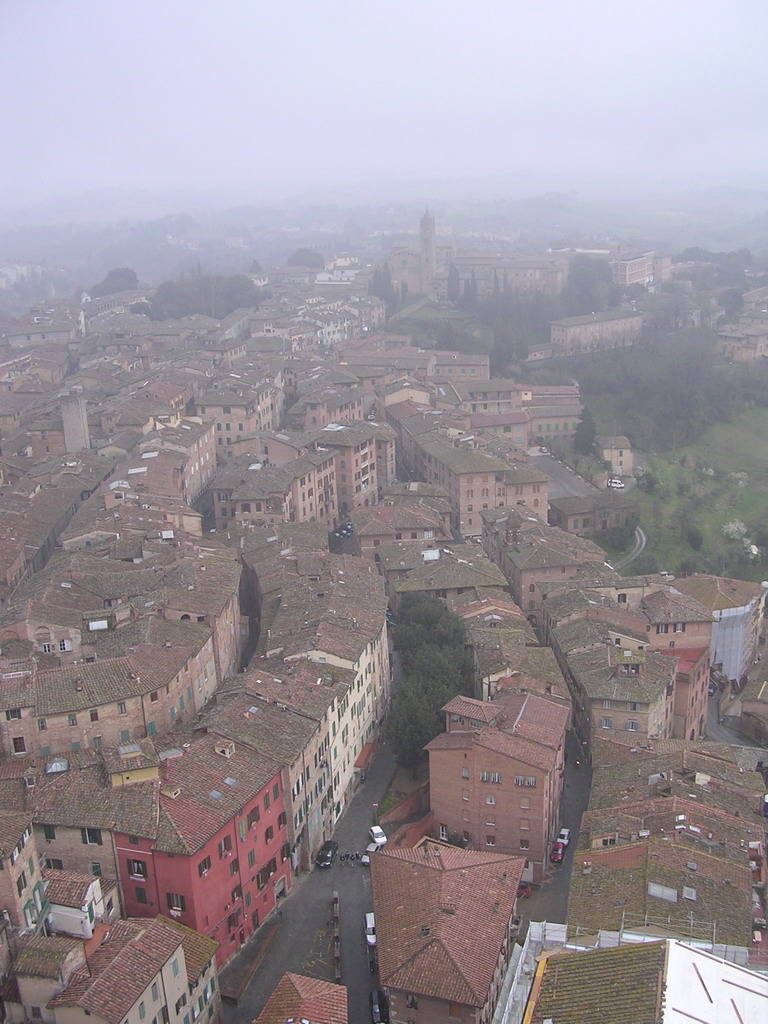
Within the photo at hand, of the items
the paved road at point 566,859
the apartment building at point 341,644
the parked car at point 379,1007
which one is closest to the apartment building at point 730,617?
the paved road at point 566,859

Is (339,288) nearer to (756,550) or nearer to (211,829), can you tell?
(756,550)

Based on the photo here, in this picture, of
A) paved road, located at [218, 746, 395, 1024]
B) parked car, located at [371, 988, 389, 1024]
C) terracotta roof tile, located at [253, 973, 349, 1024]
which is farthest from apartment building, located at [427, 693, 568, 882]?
terracotta roof tile, located at [253, 973, 349, 1024]

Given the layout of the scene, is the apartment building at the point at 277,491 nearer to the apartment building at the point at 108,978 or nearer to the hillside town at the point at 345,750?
the hillside town at the point at 345,750

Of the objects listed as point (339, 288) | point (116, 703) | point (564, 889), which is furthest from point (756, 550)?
point (339, 288)

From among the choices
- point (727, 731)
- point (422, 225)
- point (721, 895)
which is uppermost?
point (422, 225)

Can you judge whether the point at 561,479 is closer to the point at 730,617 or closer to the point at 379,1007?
the point at 730,617

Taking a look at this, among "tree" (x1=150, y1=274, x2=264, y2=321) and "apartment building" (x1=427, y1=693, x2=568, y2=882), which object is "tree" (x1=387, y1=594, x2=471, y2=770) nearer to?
"apartment building" (x1=427, y1=693, x2=568, y2=882)
